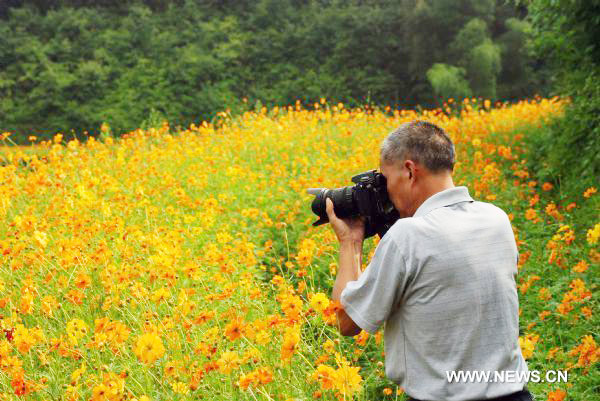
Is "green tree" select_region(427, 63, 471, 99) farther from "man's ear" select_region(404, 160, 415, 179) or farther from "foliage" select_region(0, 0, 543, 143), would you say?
"man's ear" select_region(404, 160, 415, 179)

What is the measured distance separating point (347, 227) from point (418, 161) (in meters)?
0.32

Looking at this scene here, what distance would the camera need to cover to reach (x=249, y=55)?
18859 mm

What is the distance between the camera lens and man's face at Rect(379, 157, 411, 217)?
150cm

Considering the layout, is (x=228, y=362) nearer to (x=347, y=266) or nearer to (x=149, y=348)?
(x=149, y=348)

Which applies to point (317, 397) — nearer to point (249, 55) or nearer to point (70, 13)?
point (249, 55)

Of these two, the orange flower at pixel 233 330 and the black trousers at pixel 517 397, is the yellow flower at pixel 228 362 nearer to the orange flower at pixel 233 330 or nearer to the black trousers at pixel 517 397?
the orange flower at pixel 233 330

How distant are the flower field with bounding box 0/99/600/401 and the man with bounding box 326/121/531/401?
0.52 feet

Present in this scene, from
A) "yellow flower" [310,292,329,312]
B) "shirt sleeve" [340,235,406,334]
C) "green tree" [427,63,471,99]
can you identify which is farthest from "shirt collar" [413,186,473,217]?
"green tree" [427,63,471,99]

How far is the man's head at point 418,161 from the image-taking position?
146 centimetres

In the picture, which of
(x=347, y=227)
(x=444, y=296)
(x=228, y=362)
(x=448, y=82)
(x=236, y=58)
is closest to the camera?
Answer: (x=444, y=296)

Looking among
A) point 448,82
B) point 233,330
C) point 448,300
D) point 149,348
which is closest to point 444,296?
point 448,300

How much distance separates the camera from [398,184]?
1521 mm

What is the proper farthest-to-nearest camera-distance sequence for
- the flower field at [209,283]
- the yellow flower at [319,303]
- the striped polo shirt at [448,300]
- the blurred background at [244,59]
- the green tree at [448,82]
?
1. the blurred background at [244,59]
2. the green tree at [448,82]
3. the flower field at [209,283]
4. the yellow flower at [319,303]
5. the striped polo shirt at [448,300]

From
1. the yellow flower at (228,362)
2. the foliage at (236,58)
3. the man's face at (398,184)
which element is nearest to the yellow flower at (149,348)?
the yellow flower at (228,362)
